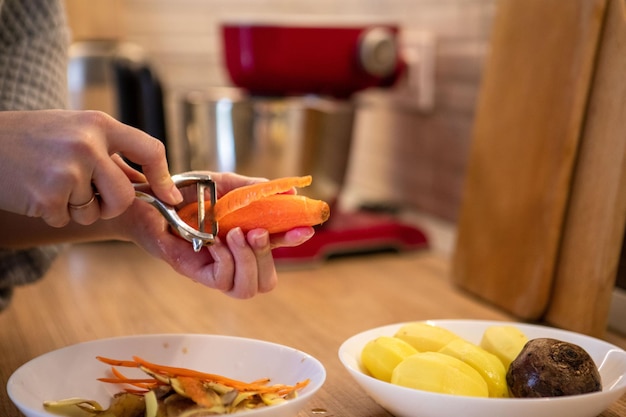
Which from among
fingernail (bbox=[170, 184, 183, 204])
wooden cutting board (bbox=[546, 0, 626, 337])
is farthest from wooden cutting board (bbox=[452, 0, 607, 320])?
fingernail (bbox=[170, 184, 183, 204])

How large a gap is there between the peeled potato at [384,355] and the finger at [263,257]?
117mm

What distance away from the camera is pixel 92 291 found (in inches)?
47.7

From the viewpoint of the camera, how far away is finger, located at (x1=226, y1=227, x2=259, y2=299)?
73 centimetres

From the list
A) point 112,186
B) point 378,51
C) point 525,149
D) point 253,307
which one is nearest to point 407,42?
point 378,51

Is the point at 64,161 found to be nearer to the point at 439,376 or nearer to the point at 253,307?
the point at 439,376

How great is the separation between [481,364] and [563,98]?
1.48ft

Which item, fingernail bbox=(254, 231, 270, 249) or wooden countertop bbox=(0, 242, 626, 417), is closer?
fingernail bbox=(254, 231, 270, 249)

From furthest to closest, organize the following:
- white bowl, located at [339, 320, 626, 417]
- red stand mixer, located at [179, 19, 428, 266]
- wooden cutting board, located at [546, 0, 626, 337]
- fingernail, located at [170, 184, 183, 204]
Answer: red stand mixer, located at [179, 19, 428, 266] < wooden cutting board, located at [546, 0, 626, 337] < fingernail, located at [170, 184, 183, 204] < white bowl, located at [339, 320, 626, 417]

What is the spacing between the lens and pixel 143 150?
66 cm

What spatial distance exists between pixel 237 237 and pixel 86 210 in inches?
5.5

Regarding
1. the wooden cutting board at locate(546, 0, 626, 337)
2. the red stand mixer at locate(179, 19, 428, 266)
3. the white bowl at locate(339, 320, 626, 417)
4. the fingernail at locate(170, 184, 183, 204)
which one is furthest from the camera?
the red stand mixer at locate(179, 19, 428, 266)

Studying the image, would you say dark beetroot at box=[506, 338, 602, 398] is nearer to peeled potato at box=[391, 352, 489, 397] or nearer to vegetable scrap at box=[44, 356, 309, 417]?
peeled potato at box=[391, 352, 489, 397]

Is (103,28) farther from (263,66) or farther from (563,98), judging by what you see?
(563,98)

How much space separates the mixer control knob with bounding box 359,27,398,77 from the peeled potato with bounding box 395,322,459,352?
81 centimetres
